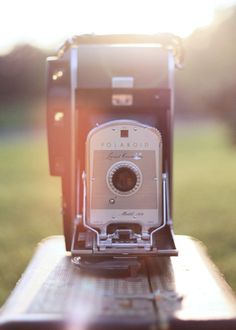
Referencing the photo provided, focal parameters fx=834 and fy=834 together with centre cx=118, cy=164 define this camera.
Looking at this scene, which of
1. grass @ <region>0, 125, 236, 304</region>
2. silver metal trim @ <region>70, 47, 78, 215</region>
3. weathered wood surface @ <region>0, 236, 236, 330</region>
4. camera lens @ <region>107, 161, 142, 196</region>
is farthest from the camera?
grass @ <region>0, 125, 236, 304</region>

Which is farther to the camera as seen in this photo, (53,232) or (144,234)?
(53,232)

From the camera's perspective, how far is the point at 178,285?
496 cm

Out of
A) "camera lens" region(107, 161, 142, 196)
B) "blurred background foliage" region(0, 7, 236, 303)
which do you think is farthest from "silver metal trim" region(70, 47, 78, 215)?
"blurred background foliage" region(0, 7, 236, 303)

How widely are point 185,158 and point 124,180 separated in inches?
792

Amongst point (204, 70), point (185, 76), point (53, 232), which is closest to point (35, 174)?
point (53, 232)

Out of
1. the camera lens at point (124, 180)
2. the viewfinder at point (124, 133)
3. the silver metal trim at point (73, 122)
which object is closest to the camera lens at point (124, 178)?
the camera lens at point (124, 180)

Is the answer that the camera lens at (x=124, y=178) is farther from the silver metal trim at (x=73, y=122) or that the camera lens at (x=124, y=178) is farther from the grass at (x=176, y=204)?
the grass at (x=176, y=204)

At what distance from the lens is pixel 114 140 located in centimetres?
563

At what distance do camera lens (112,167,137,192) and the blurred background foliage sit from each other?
326 cm

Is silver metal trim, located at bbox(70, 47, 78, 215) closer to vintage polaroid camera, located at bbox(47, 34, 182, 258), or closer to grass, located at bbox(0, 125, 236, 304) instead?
vintage polaroid camera, located at bbox(47, 34, 182, 258)

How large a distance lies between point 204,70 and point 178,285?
27.5 metres

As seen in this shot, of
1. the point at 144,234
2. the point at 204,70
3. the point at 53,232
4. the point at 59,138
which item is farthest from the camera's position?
the point at 204,70

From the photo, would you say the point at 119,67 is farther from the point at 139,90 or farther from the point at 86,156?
the point at 86,156

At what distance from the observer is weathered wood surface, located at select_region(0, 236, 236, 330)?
423cm
